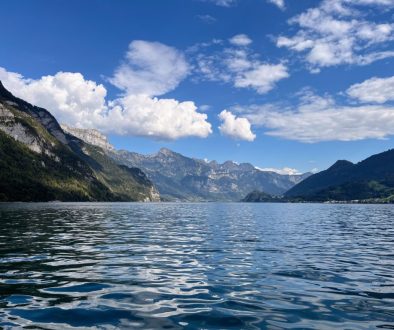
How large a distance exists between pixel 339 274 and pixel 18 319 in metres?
20.4

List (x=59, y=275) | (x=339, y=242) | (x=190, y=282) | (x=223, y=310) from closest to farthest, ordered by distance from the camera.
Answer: (x=223, y=310), (x=190, y=282), (x=59, y=275), (x=339, y=242)

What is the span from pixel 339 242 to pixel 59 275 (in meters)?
35.0

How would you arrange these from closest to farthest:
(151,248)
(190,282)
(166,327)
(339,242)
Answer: (166,327)
(190,282)
(151,248)
(339,242)

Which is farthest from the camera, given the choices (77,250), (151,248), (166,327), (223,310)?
(151,248)

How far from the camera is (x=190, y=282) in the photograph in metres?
23.8

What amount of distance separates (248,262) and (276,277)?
252 inches

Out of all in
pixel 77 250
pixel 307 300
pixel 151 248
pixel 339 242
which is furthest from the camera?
pixel 339 242

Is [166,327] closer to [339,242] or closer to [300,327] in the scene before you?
[300,327]

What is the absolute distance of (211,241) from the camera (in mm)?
48656

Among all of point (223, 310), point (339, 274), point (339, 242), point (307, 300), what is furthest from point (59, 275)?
point (339, 242)

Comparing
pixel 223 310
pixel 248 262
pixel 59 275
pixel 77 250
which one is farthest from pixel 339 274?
pixel 77 250

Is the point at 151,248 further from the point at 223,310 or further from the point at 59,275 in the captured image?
the point at 223,310

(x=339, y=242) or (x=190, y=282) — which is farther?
(x=339, y=242)

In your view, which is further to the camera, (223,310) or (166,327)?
(223,310)
